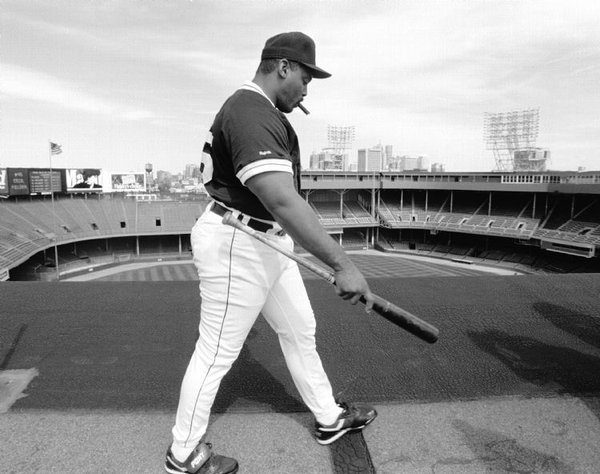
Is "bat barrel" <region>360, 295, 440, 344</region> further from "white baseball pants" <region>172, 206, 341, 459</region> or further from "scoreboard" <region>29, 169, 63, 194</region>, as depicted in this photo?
"scoreboard" <region>29, 169, 63, 194</region>

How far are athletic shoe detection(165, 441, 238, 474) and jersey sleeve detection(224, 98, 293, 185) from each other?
4.02ft

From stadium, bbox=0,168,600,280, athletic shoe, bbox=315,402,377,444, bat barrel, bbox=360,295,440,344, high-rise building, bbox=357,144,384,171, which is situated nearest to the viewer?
bat barrel, bbox=360,295,440,344

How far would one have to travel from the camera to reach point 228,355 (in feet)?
6.54

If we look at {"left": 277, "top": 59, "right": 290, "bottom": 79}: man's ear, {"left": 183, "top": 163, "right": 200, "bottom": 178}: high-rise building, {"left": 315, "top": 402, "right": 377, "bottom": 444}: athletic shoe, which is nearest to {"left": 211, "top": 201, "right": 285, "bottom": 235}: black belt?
{"left": 277, "top": 59, "right": 290, "bottom": 79}: man's ear

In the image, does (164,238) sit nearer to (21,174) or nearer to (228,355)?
(21,174)

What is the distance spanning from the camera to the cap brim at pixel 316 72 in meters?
1.89

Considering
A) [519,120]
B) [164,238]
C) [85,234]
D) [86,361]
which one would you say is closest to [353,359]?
[86,361]

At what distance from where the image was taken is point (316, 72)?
1926 millimetres

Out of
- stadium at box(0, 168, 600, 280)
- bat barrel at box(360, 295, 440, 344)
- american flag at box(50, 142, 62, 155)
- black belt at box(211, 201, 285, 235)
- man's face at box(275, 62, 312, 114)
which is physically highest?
american flag at box(50, 142, 62, 155)

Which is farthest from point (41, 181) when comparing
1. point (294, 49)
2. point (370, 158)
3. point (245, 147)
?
point (370, 158)

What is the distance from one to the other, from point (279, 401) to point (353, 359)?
2.26 feet

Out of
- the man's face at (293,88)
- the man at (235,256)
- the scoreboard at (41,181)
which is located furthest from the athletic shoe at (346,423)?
the scoreboard at (41,181)

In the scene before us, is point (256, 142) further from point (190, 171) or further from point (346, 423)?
point (190, 171)

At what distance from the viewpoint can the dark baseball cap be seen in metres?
1.87
